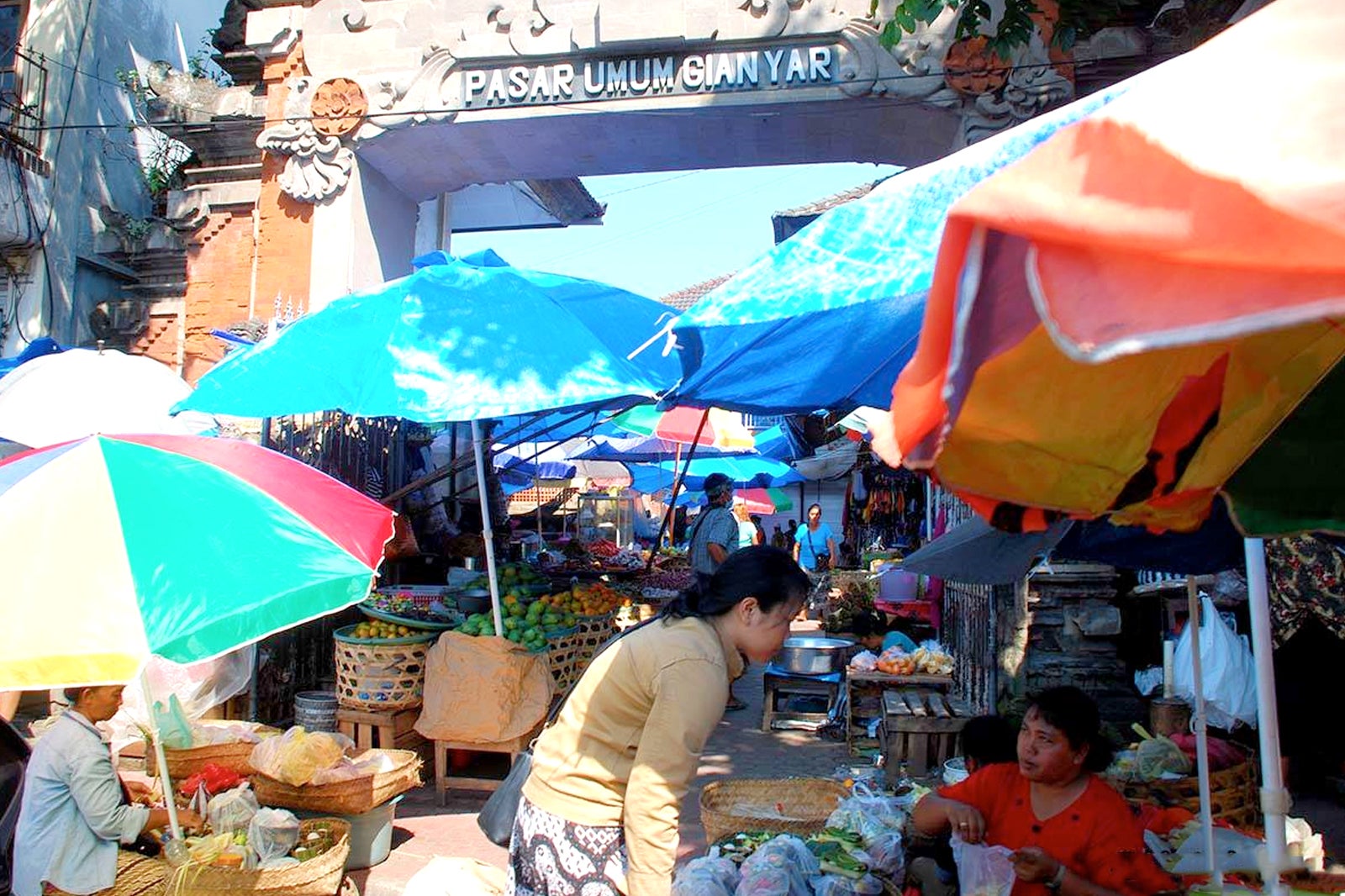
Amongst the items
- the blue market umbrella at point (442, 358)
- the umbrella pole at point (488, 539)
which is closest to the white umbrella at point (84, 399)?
the blue market umbrella at point (442, 358)

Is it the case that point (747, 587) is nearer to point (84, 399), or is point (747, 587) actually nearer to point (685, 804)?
point (685, 804)

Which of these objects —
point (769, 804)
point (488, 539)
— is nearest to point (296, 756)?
point (488, 539)

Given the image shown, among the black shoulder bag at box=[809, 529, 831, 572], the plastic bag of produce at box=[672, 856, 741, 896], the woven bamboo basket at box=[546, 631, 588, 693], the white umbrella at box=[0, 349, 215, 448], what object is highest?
the white umbrella at box=[0, 349, 215, 448]

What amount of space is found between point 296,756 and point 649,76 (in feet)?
22.3

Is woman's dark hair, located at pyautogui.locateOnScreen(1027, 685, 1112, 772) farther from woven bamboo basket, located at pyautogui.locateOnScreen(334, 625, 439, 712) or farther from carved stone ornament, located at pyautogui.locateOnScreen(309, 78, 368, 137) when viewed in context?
carved stone ornament, located at pyautogui.locateOnScreen(309, 78, 368, 137)

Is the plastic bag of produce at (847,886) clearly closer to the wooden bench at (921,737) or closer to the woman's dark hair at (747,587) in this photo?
the woman's dark hair at (747,587)

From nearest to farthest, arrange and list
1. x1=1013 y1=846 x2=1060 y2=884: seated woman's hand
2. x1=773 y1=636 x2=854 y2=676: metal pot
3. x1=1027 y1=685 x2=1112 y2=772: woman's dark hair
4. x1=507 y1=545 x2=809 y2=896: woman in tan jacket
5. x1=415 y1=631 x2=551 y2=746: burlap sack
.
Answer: x1=507 y1=545 x2=809 y2=896: woman in tan jacket
x1=1013 y1=846 x2=1060 y2=884: seated woman's hand
x1=1027 y1=685 x2=1112 y2=772: woman's dark hair
x1=415 y1=631 x2=551 y2=746: burlap sack
x1=773 y1=636 x2=854 y2=676: metal pot

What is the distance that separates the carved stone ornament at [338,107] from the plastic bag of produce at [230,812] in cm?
703

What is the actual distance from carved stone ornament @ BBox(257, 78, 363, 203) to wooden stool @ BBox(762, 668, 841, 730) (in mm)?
6206

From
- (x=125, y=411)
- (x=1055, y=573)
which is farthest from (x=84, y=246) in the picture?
(x=1055, y=573)

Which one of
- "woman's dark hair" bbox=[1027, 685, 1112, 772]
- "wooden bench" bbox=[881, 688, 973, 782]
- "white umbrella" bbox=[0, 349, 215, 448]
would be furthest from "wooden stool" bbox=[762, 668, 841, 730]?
"woman's dark hair" bbox=[1027, 685, 1112, 772]

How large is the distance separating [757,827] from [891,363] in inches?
84.5

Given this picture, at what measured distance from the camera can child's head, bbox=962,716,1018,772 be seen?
4500 millimetres

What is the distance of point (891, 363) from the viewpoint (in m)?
4.04
